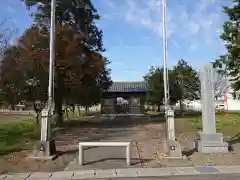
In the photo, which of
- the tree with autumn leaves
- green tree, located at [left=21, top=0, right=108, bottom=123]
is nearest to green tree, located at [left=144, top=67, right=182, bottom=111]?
green tree, located at [left=21, top=0, right=108, bottom=123]

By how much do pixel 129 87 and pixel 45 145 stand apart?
4236cm

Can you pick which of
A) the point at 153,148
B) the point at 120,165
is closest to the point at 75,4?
the point at 153,148

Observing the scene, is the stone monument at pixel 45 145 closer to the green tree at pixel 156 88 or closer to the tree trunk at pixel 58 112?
the tree trunk at pixel 58 112

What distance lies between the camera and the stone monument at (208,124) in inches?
509

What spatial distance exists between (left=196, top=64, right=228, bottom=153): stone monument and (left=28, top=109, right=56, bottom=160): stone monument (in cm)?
583

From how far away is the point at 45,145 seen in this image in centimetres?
1225

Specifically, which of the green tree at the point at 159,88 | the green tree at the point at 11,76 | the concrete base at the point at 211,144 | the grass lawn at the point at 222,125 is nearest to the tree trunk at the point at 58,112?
the green tree at the point at 11,76

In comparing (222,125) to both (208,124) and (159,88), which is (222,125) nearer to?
(208,124)

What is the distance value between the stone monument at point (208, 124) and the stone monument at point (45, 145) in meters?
5.83

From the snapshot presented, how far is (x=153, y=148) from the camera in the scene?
47.0 feet

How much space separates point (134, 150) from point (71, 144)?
3.58 metres

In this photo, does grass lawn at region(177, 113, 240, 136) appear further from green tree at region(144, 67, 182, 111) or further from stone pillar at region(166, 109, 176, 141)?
green tree at region(144, 67, 182, 111)

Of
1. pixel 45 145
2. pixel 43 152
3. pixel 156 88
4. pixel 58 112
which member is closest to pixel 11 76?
pixel 58 112

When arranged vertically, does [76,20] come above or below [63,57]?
above
